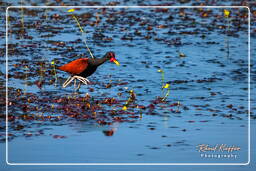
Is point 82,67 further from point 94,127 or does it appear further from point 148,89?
point 94,127

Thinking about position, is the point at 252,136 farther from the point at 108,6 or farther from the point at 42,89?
the point at 108,6

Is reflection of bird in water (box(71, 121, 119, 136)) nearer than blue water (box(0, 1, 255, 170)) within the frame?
No

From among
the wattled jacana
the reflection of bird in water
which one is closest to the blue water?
the reflection of bird in water

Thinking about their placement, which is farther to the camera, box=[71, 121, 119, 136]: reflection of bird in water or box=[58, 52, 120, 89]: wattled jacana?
box=[58, 52, 120, 89]: wattled jacana

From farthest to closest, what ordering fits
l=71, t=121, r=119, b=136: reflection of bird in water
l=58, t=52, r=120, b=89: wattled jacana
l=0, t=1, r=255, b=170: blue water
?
l=58, t=52, r=120, b=89: wattled jacana → l=71, t=121, r=119, b=136: reflection of bird in water → l=0, t=1, r=255, b=170: blue water

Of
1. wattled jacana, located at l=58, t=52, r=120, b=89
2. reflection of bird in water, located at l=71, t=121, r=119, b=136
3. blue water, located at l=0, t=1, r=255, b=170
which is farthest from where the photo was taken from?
wattled jacana, located at l=58, t=52, r=120, b=89

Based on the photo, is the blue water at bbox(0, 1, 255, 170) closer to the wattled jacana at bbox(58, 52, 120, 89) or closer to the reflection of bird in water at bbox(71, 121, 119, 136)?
the reflection of bird in water at bbox(71, 121, 119, 136)

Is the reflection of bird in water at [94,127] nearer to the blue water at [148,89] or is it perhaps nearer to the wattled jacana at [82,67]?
the blue water at [148,89]

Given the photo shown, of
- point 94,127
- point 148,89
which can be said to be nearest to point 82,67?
point 148,89

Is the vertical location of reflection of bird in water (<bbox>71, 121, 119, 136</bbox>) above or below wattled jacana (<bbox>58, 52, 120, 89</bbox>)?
below
